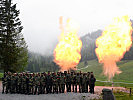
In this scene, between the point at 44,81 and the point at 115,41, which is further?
the point at 115,41

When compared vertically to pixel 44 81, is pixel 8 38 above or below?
above

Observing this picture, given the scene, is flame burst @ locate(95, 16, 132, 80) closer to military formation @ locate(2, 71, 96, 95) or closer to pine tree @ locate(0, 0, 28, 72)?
military formation @ locate(2, 71, 96, 95)

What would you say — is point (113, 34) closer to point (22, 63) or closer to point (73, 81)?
point (73, 81)

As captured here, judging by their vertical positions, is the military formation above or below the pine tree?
below

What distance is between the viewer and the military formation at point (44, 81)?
59.2 feet

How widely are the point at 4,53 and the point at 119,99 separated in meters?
24.3

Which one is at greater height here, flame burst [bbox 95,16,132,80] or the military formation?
flame burst [bbox 95,16,132,80]

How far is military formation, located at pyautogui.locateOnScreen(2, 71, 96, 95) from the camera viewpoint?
18.0m

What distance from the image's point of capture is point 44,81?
716 inches

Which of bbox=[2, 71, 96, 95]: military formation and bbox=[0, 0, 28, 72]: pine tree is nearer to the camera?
bbox=[2, 71, 96, 95]: military formation

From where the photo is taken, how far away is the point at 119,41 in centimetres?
2780

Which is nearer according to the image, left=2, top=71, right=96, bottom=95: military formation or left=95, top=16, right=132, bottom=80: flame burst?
left=2, top=71, right=96, bottom=95: military formation

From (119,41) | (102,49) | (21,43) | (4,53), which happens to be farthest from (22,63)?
(119,41)

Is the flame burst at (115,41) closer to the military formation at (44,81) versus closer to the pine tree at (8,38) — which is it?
the military formation at (44,81)
